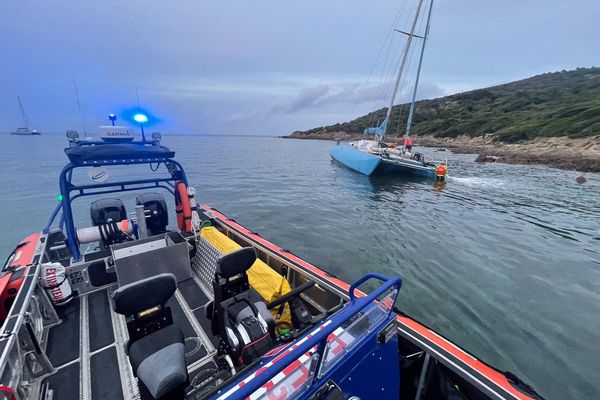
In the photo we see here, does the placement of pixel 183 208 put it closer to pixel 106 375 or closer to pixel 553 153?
pixel 106 375

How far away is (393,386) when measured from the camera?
218 centimetres

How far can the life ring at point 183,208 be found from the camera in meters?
5.46

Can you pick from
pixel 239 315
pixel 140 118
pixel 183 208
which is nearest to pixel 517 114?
pixel 183 208

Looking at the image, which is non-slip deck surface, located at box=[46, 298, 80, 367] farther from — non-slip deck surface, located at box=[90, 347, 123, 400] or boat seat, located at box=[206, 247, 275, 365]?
boat seat, located at box=[206, 247, 275, 365]

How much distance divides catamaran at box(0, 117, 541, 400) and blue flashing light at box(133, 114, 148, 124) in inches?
1.2

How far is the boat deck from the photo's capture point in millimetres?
2773

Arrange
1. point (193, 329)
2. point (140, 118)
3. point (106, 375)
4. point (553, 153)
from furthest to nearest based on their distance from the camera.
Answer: point (553, 153), point (140, 118), point (193, 329), point (106, 375)

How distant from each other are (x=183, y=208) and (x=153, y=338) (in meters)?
3.47

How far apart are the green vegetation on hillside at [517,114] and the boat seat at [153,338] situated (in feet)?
105

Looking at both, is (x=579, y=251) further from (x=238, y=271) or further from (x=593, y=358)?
(x=238, y=271)

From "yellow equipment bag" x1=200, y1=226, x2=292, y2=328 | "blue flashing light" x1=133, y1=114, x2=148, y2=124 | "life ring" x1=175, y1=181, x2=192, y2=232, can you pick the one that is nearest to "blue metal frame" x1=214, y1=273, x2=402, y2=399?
"yellow equipment bag" x1=200, y1=226, x2=292, y2=328

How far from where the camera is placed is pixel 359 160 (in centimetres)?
2255

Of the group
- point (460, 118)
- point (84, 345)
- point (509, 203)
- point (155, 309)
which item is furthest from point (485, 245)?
point (460, 118)

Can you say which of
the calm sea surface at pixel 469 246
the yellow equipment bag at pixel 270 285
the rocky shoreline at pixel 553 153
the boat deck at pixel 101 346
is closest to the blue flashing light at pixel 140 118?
the boat deck at pixel 101 346
